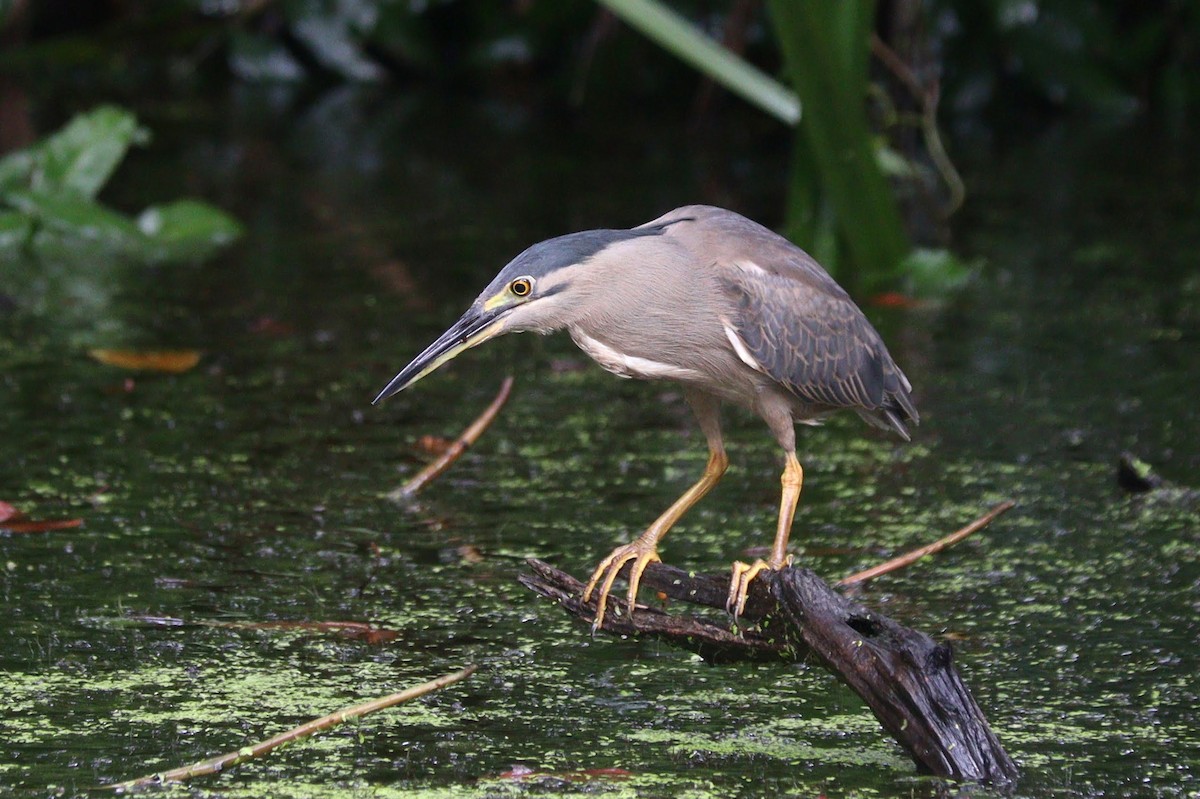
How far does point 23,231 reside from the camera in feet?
21.3

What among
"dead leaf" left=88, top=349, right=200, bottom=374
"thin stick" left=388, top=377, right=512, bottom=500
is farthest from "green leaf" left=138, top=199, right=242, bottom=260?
"thin stick" left=388, top=377, right=512, bottom=500

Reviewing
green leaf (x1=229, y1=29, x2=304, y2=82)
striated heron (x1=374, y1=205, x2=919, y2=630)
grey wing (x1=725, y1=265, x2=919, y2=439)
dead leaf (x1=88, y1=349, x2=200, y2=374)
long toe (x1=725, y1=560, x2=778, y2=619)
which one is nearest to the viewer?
long toe (x1=725, y1=560, x2=778, y2=619)

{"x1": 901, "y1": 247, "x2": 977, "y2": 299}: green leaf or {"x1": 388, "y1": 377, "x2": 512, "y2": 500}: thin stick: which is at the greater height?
{"x1": 901, "y1": 247, "x2": 977, "y2": 299}: green leaf

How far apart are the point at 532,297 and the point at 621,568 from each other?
0.58 m

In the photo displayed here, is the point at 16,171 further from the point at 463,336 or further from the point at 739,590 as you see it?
the point at 739,590

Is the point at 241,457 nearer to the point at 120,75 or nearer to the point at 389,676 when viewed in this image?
the point at 389,676

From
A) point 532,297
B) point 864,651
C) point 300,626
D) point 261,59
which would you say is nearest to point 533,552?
point 300,626

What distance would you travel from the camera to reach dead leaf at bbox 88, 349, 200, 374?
16.2 ft

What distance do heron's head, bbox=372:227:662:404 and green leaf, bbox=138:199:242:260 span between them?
13.8ft

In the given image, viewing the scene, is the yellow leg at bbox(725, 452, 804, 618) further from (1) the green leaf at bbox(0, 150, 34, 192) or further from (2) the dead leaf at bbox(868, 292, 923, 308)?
(1) the green leaf at bbox(0, 150, 34, 192)

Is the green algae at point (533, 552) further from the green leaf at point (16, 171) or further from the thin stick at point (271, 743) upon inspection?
the green leaf at point (16, 171)

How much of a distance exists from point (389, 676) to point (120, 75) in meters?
10.6

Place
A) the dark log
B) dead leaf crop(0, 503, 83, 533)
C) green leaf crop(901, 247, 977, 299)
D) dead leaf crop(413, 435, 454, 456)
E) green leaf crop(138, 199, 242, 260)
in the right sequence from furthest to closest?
green leaf crop(138, 199, 242, 260) < green leaf crop(901, 247, 977, 299) < dead leaf crop(413, 435, 454, 456) < dead leaf crop(0, 503, 83, 533) < the dark log

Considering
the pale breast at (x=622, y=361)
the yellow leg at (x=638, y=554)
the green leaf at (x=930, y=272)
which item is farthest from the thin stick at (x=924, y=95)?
the pale breast at (x=622, y=361)
